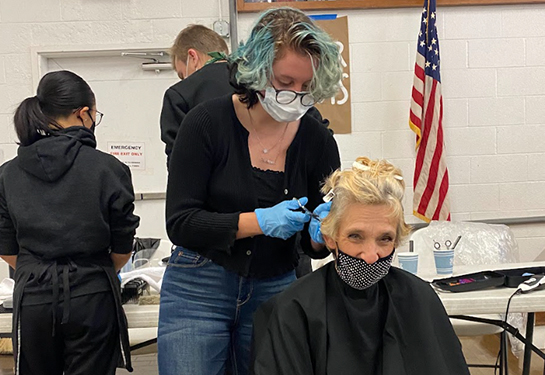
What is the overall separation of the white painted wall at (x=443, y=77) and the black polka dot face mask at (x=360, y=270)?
243 cm

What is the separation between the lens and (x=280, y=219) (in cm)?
143

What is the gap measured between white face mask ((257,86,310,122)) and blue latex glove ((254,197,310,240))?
22cm

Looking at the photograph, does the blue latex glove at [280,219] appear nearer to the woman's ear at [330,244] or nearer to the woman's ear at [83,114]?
the woman's ear at [330,244]

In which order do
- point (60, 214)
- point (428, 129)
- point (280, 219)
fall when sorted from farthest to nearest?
point (428, 129)
point (60, 214)
point (280, 219)

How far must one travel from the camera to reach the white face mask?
1.47 meters

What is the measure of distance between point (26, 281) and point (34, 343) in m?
0.20

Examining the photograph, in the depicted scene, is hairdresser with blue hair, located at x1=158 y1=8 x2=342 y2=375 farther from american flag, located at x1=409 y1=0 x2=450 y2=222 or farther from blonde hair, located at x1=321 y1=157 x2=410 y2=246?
american flag, located at x1=409 y1=0 x2=450 y2=222

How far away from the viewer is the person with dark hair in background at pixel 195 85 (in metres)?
2.37

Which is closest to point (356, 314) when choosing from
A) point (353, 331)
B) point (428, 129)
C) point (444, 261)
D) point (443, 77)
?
point (353, 331)

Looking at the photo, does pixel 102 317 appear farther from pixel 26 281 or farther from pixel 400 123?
pixel 400 123

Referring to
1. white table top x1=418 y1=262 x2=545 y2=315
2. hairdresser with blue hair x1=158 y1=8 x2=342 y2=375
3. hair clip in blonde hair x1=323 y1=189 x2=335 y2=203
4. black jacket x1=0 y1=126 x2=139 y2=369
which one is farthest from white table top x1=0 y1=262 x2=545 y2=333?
hair clip in blonde hair x1=323 y1=189 x2=335 y2=203

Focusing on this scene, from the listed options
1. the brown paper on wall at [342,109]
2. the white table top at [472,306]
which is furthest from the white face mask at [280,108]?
the brown paper on wall at [342,109]

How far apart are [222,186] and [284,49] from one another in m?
0.37

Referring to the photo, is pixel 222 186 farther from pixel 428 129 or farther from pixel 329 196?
pixel 428 129
